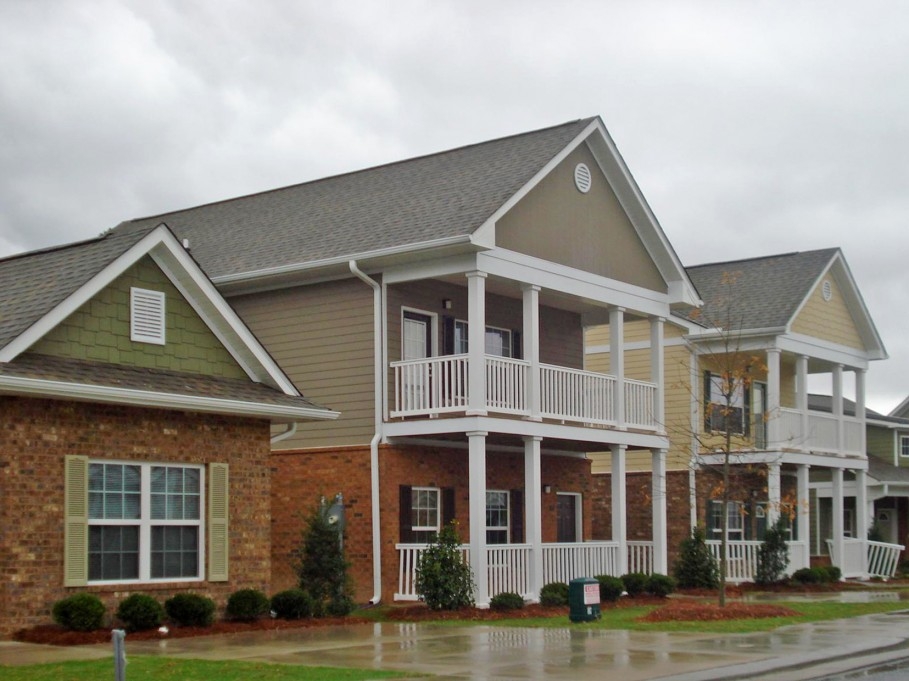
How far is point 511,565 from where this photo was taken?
78.9 ft

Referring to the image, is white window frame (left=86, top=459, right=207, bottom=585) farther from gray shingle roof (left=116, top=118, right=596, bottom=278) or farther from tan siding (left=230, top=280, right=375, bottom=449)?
gray shingle roof (left=116, top=118, right=596, bottom=278)

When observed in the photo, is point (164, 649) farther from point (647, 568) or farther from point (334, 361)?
point (647, 568)

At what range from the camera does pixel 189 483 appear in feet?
64.4

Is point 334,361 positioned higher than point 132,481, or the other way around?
point 334,361

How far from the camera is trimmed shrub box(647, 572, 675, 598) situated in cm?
2678

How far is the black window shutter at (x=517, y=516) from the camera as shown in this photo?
28188 mm

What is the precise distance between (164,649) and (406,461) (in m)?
9.47

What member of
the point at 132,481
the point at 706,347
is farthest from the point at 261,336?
the point at 706,347

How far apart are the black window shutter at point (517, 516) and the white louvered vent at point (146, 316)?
10869mm

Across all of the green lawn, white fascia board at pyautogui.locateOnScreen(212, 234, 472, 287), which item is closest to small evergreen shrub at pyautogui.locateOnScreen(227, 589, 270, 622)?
the green lawn

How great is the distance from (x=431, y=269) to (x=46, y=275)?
7.59 meters

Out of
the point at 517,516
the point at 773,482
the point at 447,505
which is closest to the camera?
the point at 447,505

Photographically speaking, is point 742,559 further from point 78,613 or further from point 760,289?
point 78,613

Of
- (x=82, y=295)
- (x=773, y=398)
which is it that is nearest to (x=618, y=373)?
(x=773, y=398)
